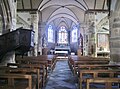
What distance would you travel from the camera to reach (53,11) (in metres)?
21.8

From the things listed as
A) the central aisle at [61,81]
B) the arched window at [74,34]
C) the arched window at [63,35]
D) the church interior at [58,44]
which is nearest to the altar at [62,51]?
the church interior at [58,44]

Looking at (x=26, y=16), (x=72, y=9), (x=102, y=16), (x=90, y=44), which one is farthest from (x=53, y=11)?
(x=90, y=44)

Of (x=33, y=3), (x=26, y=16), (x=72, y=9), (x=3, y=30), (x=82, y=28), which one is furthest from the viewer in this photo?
(x=82, y=28)

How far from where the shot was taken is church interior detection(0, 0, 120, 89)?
17.7 ft

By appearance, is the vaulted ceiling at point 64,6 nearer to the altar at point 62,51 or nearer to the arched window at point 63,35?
the altar at point 62,51

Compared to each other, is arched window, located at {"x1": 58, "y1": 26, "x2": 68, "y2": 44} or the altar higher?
arched window, located at {"x1": 58, "y1": 26, "x2": 68, "y2": 44}

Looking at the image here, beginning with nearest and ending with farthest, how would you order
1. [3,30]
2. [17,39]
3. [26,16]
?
[17,39]
[3,30]
[26,16]

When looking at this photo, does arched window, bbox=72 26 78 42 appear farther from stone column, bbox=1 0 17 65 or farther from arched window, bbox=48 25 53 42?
stone column, bbox=1 0 17 65

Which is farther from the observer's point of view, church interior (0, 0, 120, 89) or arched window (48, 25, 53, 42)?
arched window (48, 25, 53, 42)

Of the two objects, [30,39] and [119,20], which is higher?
[119,20]

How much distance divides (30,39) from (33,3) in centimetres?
736

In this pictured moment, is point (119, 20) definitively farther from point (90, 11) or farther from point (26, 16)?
point (26, 16)

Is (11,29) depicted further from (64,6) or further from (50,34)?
(50,34)

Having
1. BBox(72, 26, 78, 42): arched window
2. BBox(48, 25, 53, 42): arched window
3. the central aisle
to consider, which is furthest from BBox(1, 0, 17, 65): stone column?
BBox(48, 25, 53, 42): arched window
